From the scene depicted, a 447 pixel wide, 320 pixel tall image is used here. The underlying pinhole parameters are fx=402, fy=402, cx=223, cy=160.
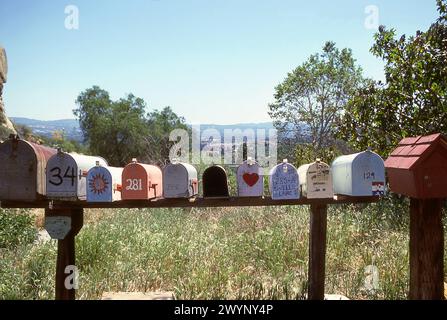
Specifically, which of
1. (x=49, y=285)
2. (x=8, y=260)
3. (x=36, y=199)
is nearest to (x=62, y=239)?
(x=36, y=199)

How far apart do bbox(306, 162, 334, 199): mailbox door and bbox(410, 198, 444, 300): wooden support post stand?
0.53 meters

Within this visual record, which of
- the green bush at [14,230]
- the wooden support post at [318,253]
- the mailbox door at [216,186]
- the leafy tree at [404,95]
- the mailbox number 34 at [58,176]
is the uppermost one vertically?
the leafy tree at [404,95]

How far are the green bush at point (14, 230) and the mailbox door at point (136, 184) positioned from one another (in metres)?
3.67

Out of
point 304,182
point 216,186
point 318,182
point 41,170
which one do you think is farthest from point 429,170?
point 41,170

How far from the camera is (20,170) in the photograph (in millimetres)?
2266

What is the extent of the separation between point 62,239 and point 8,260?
1962 millimetres

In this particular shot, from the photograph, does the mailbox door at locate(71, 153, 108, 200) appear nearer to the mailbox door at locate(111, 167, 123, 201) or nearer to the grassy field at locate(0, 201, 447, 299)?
the mailbox door at locate(111, 167, 123, 201)

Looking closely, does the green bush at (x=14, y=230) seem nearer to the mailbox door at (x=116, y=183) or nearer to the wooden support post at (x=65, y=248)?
the wooden support post at (x=65, y=248)

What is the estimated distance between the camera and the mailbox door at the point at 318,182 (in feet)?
8.00

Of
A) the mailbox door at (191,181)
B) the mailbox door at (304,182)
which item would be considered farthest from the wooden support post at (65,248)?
the mailbox door at (304,182)

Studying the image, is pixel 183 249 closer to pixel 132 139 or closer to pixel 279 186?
pixel 279 186

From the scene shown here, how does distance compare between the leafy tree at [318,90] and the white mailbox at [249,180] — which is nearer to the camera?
the white mailbox at [249,180]

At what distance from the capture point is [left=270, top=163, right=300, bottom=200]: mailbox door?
242cm

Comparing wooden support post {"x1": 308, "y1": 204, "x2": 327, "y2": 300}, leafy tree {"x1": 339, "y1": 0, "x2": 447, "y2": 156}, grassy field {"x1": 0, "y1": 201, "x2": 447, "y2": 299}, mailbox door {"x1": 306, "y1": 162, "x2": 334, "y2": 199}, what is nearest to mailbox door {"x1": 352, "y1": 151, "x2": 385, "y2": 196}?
mailbox door {"x1": 306, "y1": 162, "x2": 334, "y2": 199}
